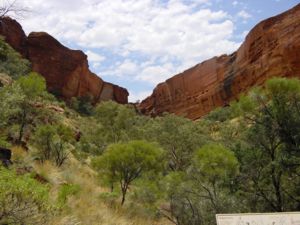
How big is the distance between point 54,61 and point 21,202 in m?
58.9

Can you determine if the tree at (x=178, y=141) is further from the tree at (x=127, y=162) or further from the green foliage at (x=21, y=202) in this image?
the green foliage at (x=21, y=202)

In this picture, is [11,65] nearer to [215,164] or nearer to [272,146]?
[215,164]

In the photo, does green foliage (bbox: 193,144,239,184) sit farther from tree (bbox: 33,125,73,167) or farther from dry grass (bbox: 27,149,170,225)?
tree (bbox: 33,125,73,167)

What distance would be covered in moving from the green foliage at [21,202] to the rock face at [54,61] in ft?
185

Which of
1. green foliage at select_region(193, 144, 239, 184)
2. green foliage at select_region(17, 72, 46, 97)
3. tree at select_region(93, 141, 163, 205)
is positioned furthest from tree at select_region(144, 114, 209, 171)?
green foliage at select_region(193, 144, 239, 184)

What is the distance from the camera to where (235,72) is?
56.5m

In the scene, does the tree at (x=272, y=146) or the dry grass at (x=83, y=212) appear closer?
the dry grass at (x=83, y=212)

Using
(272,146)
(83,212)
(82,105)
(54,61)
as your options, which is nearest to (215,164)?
(272,146)

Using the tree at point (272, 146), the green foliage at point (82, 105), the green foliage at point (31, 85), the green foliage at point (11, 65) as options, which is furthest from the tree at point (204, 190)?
the green foliage at point (82, 105)

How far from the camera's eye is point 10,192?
5.12 metres

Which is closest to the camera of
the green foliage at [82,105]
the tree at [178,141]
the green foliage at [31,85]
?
the green foliage at [31,85]

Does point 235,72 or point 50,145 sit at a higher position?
point 235,72

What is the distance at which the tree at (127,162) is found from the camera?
44.9 feet

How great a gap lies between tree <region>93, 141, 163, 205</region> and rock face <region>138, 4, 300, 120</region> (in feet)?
114
